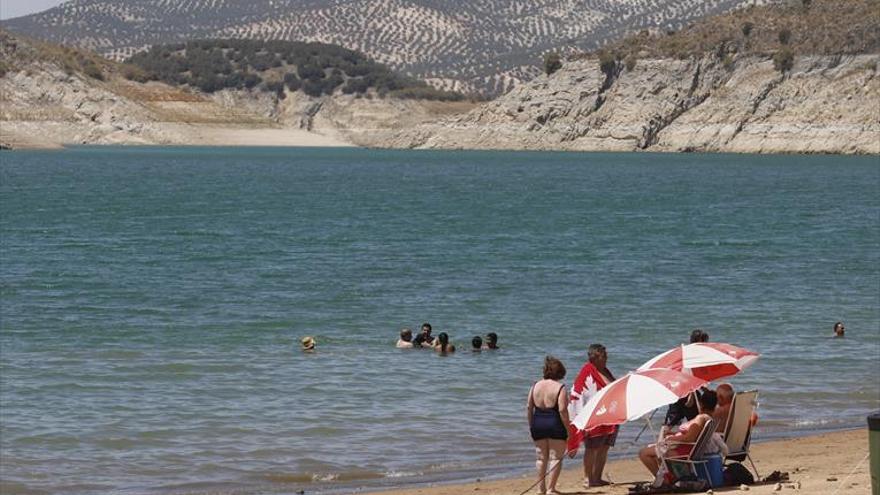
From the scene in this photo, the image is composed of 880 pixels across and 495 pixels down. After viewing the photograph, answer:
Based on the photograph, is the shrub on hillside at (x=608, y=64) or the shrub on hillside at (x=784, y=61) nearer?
the shrub on hillside at (x=784, y=61)

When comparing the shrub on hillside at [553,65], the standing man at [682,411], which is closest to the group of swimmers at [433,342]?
the standing man at [682,411]

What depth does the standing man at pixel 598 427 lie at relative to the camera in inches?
577

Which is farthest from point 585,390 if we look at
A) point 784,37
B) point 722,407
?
point 784,37

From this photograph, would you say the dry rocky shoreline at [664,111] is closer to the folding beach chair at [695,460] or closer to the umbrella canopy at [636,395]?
the folding beach chair at [695,460]

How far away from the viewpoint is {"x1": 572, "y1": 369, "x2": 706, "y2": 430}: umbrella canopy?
536 inches

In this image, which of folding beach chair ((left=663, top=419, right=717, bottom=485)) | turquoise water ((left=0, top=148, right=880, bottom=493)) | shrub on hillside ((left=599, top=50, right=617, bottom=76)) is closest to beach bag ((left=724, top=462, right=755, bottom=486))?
folding beach chair ((left=663, top=419, right=717, bottom=485))

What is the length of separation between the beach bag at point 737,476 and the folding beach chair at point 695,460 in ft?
1.05

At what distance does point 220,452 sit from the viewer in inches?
695

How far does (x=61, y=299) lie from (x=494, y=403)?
14804 millimetres

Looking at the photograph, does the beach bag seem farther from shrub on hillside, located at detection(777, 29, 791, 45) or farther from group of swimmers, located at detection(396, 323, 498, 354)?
shrub on hillside, located at detection(777, 29, 791, 45)

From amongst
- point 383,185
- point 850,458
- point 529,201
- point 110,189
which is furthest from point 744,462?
point 383,185

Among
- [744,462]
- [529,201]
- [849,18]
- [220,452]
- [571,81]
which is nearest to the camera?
[744,462]

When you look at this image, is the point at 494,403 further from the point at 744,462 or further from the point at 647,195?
the point at 647,195

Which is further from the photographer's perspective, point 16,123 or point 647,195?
point 16,123
